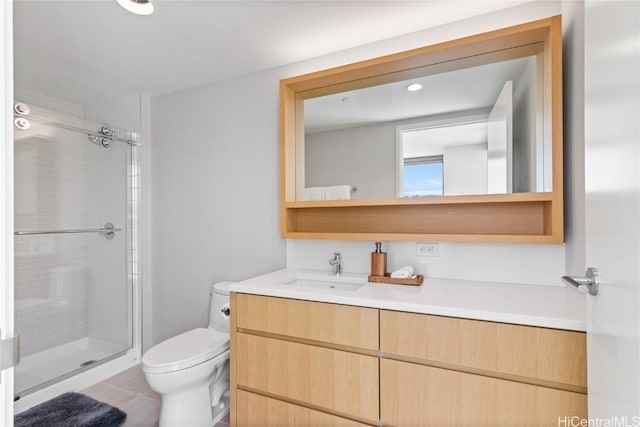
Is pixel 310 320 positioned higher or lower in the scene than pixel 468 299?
lower

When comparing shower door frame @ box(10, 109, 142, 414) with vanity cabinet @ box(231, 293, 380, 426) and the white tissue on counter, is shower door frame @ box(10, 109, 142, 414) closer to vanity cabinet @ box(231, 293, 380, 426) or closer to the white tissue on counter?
vanity cabinet @ box(231, 293, 380, 426)

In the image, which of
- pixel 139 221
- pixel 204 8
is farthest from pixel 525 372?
pixel 139 221

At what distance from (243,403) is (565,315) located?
56.6 inches

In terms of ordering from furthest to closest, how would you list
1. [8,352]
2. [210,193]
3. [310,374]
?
[210,193] → [310,374] → [8,352]

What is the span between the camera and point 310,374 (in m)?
1.43

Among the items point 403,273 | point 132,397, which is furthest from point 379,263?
point 132,397

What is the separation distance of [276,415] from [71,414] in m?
1.37

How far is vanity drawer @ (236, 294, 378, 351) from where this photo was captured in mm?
1328

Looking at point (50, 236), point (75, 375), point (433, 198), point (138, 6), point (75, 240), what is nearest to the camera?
point (138, 6)

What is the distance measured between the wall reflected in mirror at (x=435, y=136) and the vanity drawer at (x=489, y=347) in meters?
0.70

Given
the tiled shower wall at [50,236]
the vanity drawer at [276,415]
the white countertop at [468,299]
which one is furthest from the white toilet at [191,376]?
the tiled shower wall at [50,236]

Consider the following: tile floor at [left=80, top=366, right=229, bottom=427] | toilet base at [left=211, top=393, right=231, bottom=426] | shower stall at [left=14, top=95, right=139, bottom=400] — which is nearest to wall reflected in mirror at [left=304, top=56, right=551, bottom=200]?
toilet base at [left=211, top=393, right=231, bottom=426]

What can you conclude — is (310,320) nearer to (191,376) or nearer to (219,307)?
(191,376)

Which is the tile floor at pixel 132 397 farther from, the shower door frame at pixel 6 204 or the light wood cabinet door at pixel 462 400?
the shower door frame at pixel 6 204
